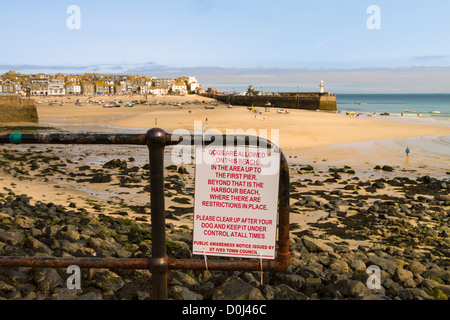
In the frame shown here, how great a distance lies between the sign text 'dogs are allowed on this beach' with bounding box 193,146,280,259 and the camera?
2.19 m

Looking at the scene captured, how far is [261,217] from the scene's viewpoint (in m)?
2.26

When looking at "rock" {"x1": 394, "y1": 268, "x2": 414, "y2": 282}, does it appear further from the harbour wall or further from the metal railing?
the harbour wall

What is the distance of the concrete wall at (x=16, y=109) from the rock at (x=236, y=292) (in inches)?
1447

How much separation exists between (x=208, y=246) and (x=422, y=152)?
24.0 m

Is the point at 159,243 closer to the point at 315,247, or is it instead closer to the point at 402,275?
the point at 402,275

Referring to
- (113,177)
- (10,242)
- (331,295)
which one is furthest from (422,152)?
(10,242)

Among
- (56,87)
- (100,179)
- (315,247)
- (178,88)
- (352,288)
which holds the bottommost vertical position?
(100,179)

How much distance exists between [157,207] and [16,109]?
3891cm

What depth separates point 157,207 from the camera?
83.0 inches

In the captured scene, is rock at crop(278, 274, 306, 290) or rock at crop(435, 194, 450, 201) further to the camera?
rock at crop(435, 194, 450, 201)

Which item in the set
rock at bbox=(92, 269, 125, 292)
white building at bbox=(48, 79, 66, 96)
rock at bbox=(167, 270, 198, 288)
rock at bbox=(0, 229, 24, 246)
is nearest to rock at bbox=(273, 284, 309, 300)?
rock at bbox=(167, 270, 198, 288)

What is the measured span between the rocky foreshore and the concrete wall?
71.3 ft

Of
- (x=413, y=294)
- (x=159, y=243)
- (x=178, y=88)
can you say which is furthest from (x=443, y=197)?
(x=178, y=88)
